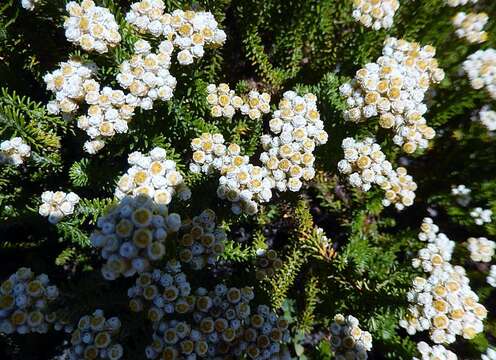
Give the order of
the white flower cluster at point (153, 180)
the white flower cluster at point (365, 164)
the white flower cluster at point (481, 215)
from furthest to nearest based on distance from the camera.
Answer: the white flower cluster at point (481, 215), the white flower cluster at point (365, 164), the white flower cluster at point (153, 180)

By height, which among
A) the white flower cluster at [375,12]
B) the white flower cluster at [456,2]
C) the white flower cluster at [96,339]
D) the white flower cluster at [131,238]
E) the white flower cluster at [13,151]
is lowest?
the white flower cluster at [96,339]

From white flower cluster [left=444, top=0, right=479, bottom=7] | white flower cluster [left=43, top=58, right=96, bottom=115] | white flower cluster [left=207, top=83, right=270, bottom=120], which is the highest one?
white flower cluster [left=444, top=0, right=479, bottom=7]

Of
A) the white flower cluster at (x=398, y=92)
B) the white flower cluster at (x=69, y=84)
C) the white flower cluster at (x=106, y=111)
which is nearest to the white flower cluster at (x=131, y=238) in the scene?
the white flower cluster at (x=106, y=111)

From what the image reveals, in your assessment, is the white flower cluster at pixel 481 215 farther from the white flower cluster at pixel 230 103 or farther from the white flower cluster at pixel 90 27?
the white flower cluster at pixel 90 27

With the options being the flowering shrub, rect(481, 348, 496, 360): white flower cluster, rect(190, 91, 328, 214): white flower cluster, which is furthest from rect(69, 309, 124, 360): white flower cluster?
rect(481, 348, 496, 360): white flower cluster

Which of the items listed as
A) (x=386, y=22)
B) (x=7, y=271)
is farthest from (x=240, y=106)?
(x=7, y=271)

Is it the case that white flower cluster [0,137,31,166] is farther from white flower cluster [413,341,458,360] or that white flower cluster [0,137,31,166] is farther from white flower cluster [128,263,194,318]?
white flower cluster [413,341,458,360]

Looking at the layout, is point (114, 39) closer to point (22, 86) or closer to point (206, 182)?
point (206, 182)
